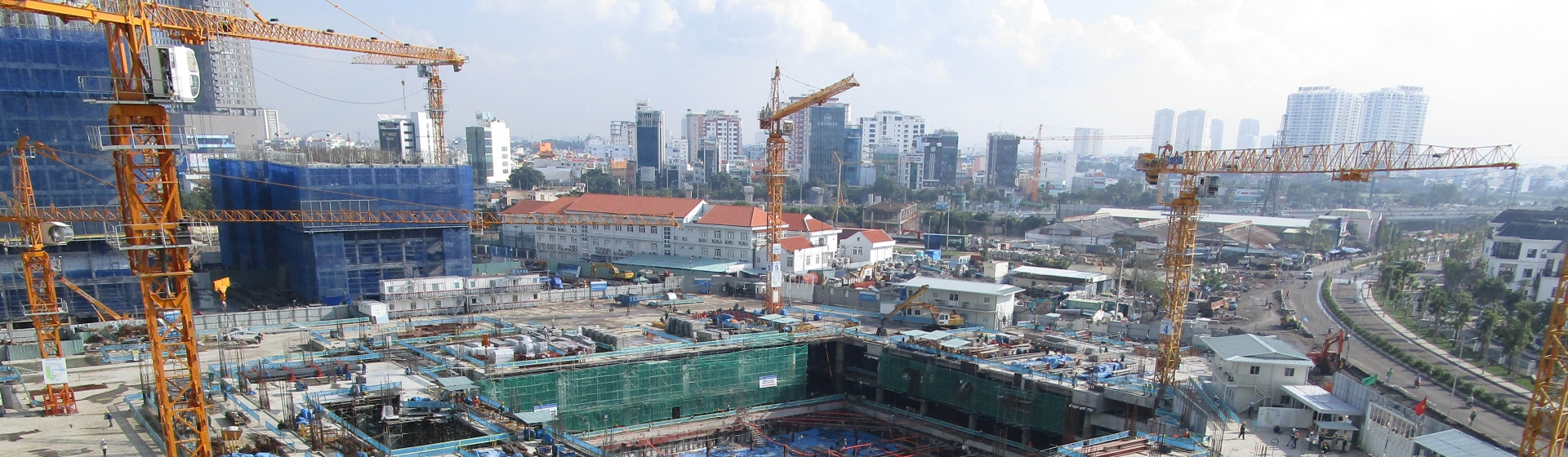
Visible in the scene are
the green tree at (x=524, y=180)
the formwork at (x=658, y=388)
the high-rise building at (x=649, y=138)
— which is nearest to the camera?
the formwork at (x=658, y=388)

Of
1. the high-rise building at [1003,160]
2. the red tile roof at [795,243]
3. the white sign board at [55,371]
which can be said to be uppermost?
the high-rise building at [1003,160]

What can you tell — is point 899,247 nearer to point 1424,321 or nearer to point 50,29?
point 1424,321

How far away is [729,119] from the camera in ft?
503

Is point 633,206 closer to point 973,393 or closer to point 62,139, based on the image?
point 62,139

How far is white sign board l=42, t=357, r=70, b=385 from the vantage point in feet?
52.9

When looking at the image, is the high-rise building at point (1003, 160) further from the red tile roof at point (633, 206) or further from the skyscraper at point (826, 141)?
the red tile roof at point (633, 206)

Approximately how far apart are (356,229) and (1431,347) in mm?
41498

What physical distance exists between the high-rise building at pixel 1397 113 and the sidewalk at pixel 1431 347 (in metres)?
82.2

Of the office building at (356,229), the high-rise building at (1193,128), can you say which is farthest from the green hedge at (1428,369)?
the high-rise building at (1193,128)

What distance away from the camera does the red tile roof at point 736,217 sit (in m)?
44.2

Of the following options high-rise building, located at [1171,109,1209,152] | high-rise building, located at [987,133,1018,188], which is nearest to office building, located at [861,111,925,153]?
high-rise building, located at [987,133,1018,188]

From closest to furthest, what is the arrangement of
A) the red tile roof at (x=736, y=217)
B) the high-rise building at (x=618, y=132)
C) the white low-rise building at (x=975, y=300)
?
1. the white low-rise building at (x=975, y=300)
2. the red tile roof at (x=736, y=217)
3. the high-rise building at (x=618, y=132)

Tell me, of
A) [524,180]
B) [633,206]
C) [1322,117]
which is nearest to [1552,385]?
[633,206]

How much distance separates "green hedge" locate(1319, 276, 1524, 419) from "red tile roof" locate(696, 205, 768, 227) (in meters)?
26.6
